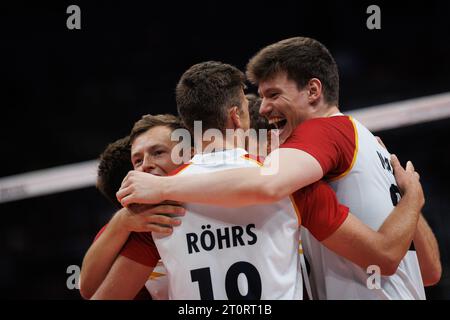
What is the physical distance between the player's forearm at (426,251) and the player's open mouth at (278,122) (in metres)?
0.99

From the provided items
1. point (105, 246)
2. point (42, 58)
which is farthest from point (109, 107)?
point (105, 246)

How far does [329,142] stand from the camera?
2.84m

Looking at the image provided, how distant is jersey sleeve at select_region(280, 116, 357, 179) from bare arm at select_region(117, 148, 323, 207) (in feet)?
0.24

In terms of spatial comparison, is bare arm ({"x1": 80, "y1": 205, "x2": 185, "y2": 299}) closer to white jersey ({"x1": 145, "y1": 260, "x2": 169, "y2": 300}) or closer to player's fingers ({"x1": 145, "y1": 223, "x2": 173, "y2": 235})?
Result: player's fingers ({"x1": 145, "y1": 223, "x2": 173, "y2": 235})

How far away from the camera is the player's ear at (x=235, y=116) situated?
2.85m

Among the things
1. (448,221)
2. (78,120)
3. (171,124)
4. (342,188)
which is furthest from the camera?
(78,120)

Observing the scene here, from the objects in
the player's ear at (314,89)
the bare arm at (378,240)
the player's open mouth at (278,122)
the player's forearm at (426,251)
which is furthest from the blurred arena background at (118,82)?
the bare arm at (378,240)

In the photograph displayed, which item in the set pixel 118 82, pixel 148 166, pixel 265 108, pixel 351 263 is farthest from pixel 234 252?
pixel 118 82

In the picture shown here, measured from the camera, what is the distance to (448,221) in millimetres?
8375

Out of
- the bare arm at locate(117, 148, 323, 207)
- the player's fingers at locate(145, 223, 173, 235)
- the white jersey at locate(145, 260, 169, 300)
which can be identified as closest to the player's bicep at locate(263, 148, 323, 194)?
the bare arm at locate(117, 148, 323, 207)

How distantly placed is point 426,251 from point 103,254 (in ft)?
6.28

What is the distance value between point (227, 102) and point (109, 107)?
8.16m

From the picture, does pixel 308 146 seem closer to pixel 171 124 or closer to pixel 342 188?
pixel 342 188

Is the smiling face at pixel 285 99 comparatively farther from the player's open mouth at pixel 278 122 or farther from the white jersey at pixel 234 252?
the white jersey at pixel 234 252
